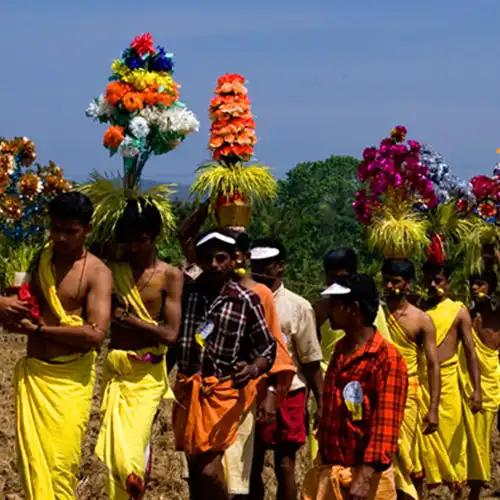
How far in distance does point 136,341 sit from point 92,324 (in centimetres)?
58

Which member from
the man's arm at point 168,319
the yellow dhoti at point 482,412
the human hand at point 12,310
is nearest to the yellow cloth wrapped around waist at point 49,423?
the human hand at point 12,310

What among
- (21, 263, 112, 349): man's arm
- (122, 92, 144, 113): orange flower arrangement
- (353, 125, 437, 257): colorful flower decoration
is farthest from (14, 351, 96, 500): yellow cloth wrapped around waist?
(353, 125, 437, 257): colorful flower decoration

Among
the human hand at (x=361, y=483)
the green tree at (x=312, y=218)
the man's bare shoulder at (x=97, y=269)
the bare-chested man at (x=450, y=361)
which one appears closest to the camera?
the human hand at (x=361, y=483)

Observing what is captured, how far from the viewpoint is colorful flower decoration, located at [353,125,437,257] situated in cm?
1095

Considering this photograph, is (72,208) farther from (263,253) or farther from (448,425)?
(448,425)

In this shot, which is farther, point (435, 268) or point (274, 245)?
point (435, 268)

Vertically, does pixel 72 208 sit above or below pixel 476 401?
above

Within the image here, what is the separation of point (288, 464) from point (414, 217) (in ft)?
6.95

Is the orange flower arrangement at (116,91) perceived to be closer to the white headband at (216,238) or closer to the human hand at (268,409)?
the white headband at (216,238)

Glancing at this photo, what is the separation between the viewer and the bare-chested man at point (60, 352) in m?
7.99

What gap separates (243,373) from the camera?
8.44 m

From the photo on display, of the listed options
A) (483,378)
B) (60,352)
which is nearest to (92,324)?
(60,352)

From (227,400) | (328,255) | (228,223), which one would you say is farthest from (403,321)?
(227,400)

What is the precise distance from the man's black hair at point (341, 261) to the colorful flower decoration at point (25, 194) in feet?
5.68
